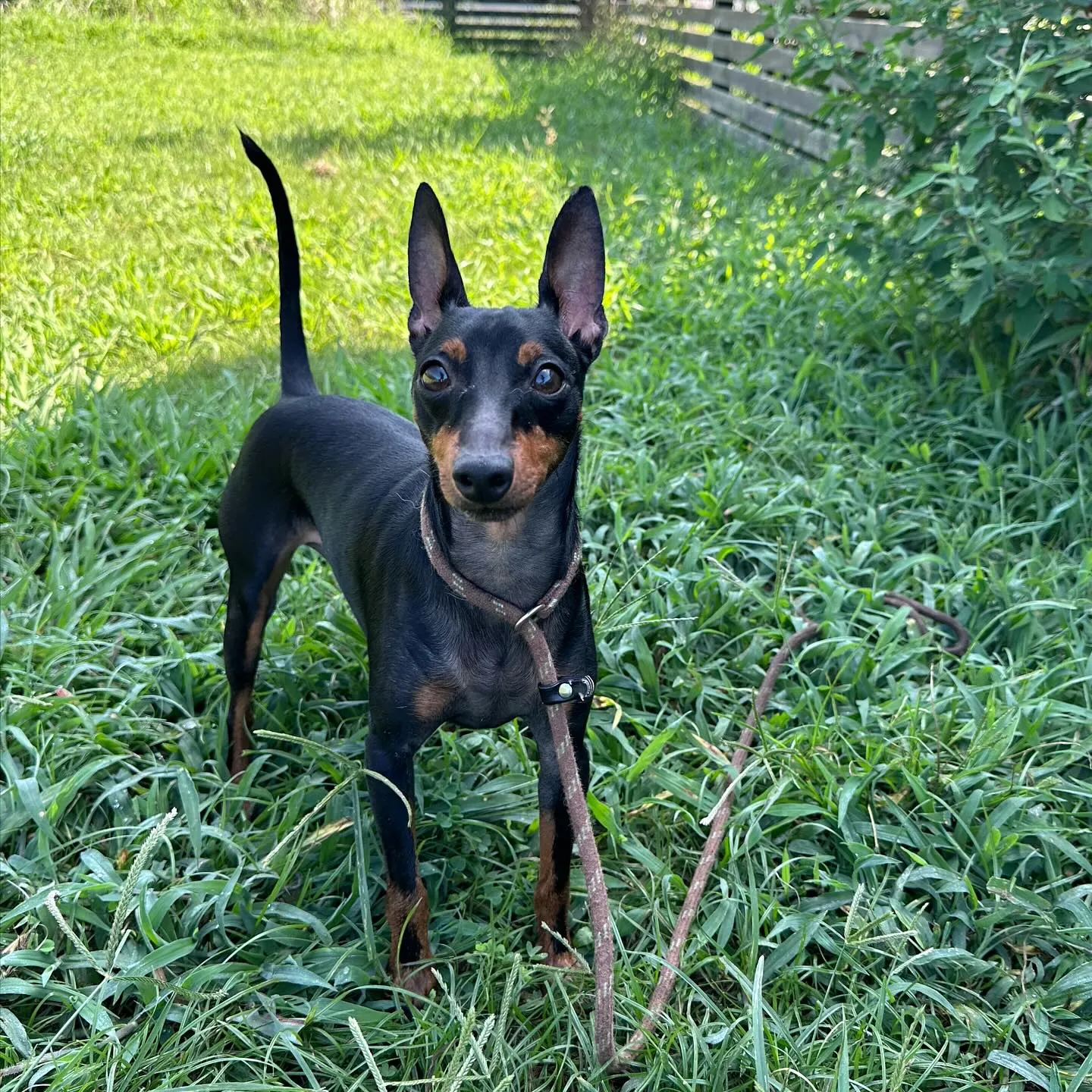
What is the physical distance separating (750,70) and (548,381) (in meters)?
8.10

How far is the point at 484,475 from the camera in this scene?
1.56 m

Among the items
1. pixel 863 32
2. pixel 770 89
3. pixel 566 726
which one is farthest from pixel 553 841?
pixel 770 89

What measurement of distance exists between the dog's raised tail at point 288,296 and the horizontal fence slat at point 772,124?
4.44m

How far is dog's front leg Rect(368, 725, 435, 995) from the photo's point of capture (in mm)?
1872

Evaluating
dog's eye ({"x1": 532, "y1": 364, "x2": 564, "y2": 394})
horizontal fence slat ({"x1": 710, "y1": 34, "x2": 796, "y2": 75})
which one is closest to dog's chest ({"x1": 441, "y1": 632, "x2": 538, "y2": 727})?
dog's eye ({"x1": 532, "y1": 364, "x2": 564, "y2": 394})

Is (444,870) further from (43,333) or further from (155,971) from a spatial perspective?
(43,333)

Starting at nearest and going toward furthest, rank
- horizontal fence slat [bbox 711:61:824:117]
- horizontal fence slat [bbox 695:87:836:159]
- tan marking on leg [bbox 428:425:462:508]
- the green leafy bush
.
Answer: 1. tan marking on leg [bbox 428:425:462:508]
2. the green leafy bush
3. horizontal fence slat [bbox 695:87:836:159]
4. horizontal fence slat [bbox 711:61:824:117]

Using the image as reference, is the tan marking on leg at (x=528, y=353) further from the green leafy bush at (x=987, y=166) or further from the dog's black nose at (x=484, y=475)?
the green leafy bush at (x=987, y=166)

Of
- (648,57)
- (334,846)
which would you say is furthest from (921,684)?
(648,57)

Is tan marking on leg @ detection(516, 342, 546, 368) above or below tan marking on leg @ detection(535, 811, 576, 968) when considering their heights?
above

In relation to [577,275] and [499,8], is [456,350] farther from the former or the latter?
[499,8]

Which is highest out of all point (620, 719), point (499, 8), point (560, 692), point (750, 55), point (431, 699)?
point (499, 8)

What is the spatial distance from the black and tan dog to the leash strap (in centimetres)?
6

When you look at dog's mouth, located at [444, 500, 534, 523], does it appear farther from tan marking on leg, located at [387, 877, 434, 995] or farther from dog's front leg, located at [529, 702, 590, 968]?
tan marking on leg, located at [387, 877, 434, 995]
